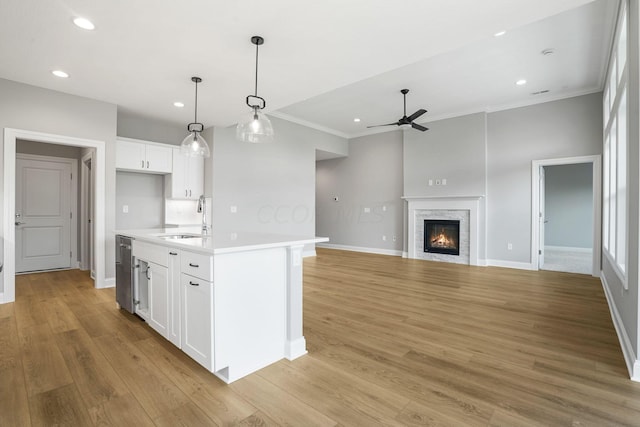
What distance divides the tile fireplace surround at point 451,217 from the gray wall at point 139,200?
5184mm

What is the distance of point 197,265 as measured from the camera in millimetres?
2068

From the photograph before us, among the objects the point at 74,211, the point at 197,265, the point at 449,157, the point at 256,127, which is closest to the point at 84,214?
the point at 74,211

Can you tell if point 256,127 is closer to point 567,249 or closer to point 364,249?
point 364,249

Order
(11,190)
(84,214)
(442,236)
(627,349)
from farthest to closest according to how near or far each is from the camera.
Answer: (442,236)
(84,214)
(11,190)
(627,349)

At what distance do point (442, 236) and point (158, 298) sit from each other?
583cm

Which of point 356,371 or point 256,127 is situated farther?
point 256,127

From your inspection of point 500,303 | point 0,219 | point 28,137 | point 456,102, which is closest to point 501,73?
point 456,102

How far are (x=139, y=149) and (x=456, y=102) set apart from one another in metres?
5.67

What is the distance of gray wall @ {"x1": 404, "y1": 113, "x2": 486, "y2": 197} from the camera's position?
6.23m

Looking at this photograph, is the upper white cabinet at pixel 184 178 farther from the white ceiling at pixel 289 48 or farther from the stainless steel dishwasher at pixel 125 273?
the stainless steel dishwasher at pixel 125 273

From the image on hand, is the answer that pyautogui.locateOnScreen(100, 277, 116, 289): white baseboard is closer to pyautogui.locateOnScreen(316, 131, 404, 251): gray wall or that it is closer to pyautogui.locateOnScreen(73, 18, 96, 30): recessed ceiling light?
pyautogui.locateOnScreen(73, 18, 96, 30): recessed ceiling light

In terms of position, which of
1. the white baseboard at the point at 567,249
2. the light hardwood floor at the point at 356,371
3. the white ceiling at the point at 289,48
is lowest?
the light hardwood floor at the point at 356,371

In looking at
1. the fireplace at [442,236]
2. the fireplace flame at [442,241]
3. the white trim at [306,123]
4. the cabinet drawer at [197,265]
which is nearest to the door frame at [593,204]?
Answer: the fireplace at [442,236]

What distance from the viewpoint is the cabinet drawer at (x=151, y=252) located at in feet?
8.19
